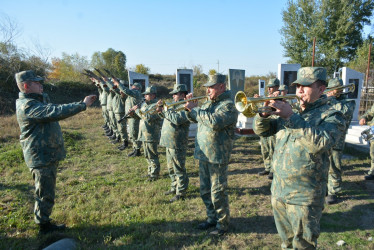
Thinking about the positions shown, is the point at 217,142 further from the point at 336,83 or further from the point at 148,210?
the point at 336,83

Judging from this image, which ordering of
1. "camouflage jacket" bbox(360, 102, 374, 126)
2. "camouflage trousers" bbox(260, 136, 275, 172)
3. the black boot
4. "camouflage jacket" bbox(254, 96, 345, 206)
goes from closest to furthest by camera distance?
"camouflage jacket" bbox(254, 96, 345, 206), "camouflage jacket" bbox(360, 102, 374, 126), "camouflage trousers" bbox(260, 136, 275, 172), the black boot

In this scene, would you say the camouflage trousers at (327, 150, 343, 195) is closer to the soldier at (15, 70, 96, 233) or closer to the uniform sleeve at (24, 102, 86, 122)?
the soldier at (15, 70, 96, 233)

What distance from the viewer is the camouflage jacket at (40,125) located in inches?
148

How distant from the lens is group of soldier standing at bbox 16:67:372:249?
247cm

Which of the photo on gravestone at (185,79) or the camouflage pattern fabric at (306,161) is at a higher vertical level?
the photo on gravestone at (185,79)

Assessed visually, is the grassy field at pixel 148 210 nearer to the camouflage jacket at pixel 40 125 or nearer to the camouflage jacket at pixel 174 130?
the camouflage jacket at pixel 174 130

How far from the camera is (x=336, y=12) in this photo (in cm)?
2800

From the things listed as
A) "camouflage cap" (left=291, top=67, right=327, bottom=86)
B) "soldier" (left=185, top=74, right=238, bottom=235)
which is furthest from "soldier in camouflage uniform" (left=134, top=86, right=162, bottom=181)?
"camouflage cap" (left=291, top=67, right=327, bottom=86)

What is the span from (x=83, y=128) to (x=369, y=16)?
3359 cm

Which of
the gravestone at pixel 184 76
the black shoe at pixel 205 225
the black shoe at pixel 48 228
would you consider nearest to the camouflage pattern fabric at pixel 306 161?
the black shoe at pixel 205 225

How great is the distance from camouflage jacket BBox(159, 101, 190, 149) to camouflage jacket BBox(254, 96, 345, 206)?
2695 millimetres

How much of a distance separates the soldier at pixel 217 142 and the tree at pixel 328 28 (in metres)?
28.4

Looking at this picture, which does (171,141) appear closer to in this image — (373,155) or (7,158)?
(373,155)

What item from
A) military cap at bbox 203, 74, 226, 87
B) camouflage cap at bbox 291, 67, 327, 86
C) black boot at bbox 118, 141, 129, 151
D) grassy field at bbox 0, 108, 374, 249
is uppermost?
military cap at bbox 203, 74, 226, 87
